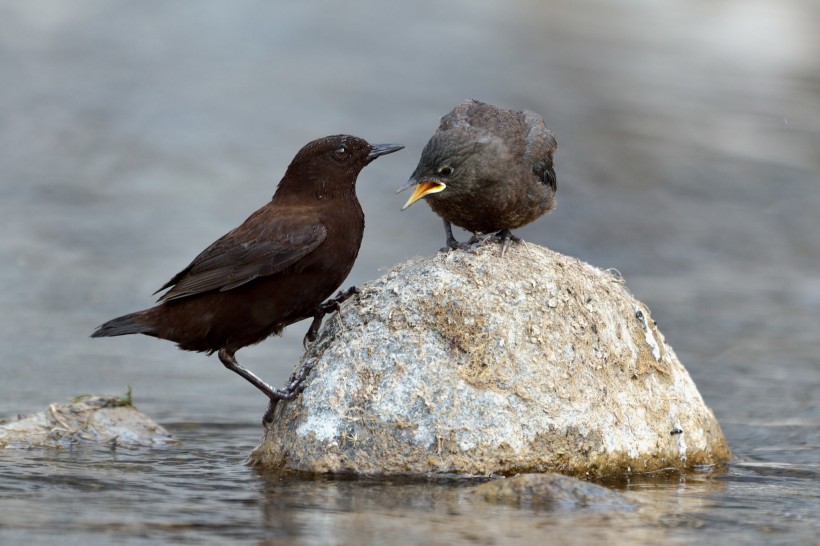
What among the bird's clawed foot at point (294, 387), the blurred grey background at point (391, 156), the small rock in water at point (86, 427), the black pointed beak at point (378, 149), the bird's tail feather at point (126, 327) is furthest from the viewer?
the blurred grey background at point (391, 156)

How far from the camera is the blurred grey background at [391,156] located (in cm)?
1112

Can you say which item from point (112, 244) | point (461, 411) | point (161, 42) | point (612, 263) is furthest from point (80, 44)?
point (461, 411)

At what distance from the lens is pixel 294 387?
650 centimetres

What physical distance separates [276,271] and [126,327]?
1.03 metres

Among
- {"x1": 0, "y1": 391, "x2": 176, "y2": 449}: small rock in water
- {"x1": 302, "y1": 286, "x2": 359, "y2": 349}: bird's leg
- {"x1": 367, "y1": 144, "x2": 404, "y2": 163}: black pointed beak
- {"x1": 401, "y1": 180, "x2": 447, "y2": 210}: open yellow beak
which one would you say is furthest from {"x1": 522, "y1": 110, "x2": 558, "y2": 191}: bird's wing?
{"x1": 0, "y1": 391, "x2": 176, "y2": 449}: small rock in water

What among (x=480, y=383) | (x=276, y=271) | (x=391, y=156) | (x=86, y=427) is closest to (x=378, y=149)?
(x=276, y=271)

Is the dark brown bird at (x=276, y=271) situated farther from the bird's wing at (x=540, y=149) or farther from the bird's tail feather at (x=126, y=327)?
the bird's wing at (x=540, y=149)

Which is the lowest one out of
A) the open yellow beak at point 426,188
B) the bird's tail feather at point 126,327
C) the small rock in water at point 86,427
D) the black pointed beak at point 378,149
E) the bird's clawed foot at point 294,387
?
the small rock in water at point 86,427

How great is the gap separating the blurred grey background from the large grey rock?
2.34 meters

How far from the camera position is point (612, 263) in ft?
44.8

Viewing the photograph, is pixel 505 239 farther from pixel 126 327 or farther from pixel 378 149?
pixel 126 327

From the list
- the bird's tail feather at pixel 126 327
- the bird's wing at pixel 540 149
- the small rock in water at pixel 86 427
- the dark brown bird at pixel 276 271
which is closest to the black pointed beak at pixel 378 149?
the dark brown bird at pixel 276 271

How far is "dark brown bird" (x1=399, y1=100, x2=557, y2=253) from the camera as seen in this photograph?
22.7 ft

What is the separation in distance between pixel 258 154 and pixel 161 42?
4228 millimetres
